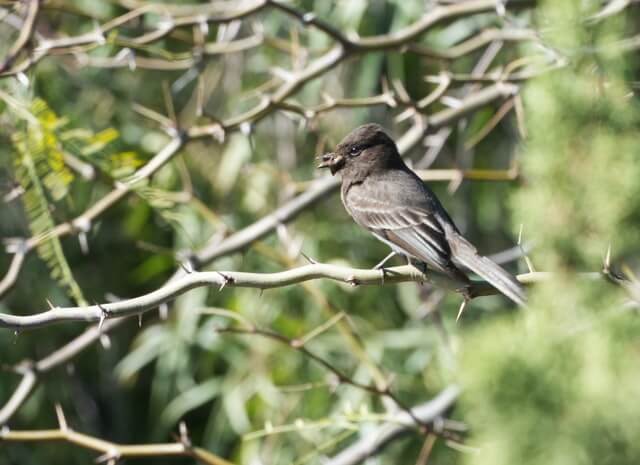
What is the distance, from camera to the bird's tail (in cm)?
385

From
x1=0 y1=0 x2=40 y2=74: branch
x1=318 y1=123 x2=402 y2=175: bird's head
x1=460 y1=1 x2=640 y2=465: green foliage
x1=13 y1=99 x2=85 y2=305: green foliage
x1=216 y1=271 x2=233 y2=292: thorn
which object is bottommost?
x1=318 y1=123 x2=402 y2=175: bird's head

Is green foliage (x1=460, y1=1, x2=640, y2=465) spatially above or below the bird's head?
above

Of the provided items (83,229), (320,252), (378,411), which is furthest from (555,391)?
(320,252)

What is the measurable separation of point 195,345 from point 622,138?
6.69 meters

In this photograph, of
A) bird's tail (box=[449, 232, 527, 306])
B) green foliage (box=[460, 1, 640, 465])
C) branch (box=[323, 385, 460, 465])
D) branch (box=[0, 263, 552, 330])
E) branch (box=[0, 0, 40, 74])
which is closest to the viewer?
green foliage (box=[460, 1, 640, 465])

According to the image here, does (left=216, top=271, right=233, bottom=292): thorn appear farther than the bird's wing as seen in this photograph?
No

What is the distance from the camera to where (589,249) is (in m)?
1.56

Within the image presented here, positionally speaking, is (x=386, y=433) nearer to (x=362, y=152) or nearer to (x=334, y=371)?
(x=334, y=371)

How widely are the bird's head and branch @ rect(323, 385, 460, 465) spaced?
1371 mm

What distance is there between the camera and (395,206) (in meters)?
5.53

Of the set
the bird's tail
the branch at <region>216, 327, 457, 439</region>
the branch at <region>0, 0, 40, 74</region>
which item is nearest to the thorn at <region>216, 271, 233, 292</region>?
the bird's tail

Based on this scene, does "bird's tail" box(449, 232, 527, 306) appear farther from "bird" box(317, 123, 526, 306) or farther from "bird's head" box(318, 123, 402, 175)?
"bird's head" box(318, 123, 402, 175)

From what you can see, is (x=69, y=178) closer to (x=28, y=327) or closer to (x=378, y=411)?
(x=28, y=327)

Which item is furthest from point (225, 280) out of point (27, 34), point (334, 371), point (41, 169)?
point (27, 34)
